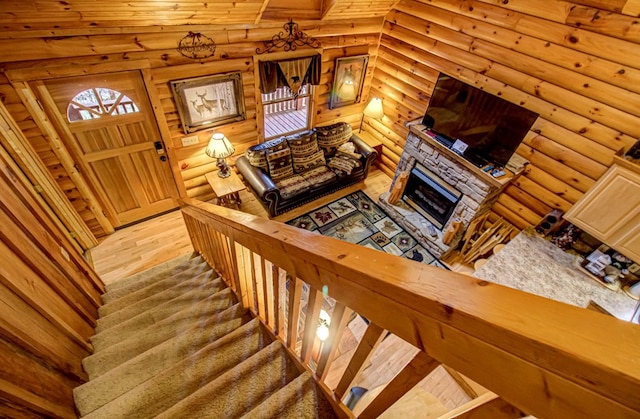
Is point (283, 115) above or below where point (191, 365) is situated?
above

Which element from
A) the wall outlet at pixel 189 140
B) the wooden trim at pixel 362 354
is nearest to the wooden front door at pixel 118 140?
the wall outlet at pixel 189 140

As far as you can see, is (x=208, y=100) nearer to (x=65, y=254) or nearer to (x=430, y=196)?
(x=65, y=254)

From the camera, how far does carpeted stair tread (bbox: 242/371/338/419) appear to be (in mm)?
1118

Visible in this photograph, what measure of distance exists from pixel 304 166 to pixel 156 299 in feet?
9.54

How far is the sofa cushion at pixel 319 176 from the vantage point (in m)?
4.51

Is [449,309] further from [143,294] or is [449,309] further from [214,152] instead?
[214,152]

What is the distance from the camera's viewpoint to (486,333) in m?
0.46

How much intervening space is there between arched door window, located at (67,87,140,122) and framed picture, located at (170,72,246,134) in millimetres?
558

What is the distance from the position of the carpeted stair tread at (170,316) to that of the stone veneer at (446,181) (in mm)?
3041

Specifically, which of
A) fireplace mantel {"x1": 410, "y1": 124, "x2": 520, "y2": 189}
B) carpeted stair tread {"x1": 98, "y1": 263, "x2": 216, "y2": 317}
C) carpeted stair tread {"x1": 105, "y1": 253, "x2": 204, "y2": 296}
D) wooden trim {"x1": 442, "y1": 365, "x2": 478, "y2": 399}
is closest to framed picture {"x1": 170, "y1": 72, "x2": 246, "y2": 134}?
carpeted stair tread {"x1": 105, "y1": 253, "x2": 204, "y2": 296}

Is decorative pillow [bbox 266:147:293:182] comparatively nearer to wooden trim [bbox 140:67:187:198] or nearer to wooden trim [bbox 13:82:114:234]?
wooden trim [bbox 140:67:187:198]

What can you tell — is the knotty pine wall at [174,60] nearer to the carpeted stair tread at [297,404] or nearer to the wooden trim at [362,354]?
the carpeted stair tread at [297,404]

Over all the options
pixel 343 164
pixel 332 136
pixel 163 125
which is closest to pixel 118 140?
pixel 163 125

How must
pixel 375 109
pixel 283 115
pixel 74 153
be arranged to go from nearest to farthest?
pixel 74 153 → pixel 375 109 → pixel 283 115
